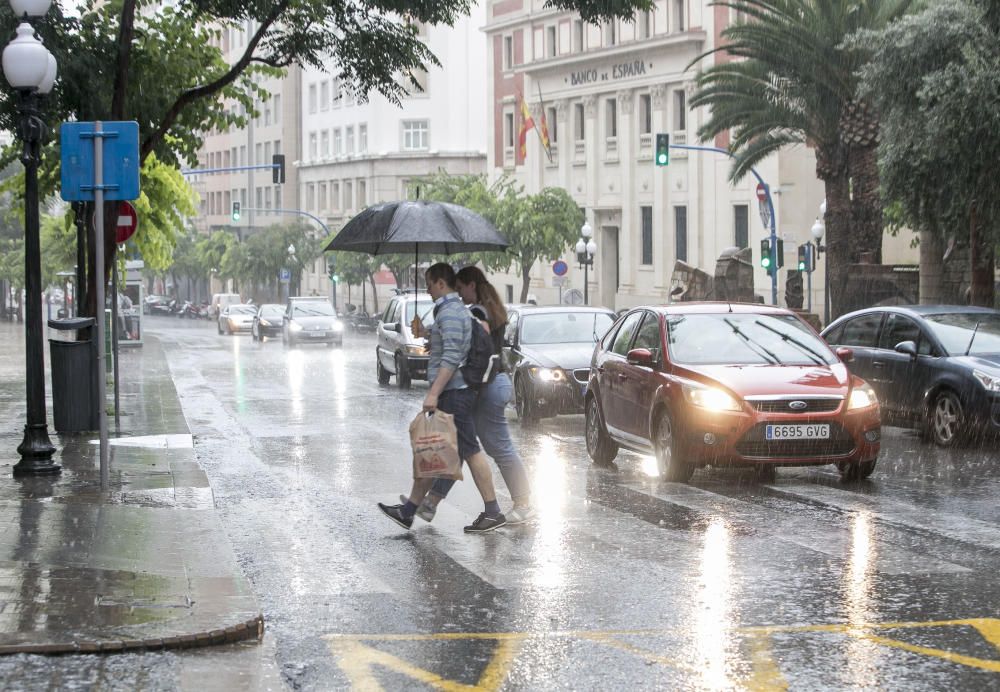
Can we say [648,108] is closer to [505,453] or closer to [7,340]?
[7,340]

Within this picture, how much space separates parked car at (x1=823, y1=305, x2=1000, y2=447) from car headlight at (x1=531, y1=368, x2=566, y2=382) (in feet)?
10.8

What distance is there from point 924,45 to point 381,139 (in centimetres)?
7227

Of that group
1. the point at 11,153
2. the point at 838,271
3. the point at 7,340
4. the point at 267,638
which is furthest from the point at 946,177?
the point at 7,340

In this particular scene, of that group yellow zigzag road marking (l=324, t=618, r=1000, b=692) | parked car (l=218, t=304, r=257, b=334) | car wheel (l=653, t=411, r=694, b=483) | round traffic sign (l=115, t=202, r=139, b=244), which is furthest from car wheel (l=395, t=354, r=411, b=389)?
parked car (l=218, t=304, r=257, b=334)

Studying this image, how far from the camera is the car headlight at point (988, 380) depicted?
15.8 meters

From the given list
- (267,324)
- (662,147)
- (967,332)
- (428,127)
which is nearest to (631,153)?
(267,324)

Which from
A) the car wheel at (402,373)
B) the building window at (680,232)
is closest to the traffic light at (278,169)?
the building window at (680,232)

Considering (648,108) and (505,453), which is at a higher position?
(648,108)

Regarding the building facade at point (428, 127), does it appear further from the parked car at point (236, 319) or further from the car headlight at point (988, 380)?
the car headlight at point (988, 380)

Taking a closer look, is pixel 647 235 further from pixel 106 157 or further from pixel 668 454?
pixel 106 157

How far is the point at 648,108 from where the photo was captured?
6781 centimetres

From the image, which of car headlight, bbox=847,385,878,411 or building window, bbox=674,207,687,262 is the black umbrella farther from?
building window, bbox=674,207,687,262

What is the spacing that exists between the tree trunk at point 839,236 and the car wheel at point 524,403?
13586 mm

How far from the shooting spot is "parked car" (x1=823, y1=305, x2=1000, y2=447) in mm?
16016
